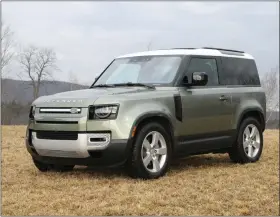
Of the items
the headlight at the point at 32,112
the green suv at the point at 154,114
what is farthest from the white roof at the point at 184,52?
the headlight at the point at 32,112

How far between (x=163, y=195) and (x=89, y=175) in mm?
1625

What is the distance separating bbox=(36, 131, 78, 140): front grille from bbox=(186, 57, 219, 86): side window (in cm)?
214

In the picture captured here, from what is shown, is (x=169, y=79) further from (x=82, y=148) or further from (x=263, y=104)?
(x=263, y=104)

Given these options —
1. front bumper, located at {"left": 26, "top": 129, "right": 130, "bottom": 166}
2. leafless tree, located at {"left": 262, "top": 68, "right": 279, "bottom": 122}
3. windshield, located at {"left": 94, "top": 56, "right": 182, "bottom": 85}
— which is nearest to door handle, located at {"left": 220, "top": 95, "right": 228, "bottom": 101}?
windshield, located at {"left": 94, "top": 56, "right": 182, "bottom": 85}

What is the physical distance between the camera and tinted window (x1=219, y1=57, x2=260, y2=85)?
27.2 ft

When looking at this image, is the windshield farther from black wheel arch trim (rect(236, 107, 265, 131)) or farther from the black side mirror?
black wheel arch trim (rect(236, 107, 265, 131))

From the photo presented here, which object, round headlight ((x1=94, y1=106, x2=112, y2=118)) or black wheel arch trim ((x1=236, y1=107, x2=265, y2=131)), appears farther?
black wheel arch trim ((x1=236, y1=107, x2=265, y2=131))

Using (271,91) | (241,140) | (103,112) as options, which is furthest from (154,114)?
(271,91)

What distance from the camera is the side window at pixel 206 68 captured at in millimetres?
7598

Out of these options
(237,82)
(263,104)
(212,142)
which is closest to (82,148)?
(212,142)

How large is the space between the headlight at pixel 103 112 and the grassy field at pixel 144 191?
84 cm

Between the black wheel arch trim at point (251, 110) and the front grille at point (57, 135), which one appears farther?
the black wheel arch trim at point (251, 110)

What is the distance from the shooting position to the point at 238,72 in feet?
28.2

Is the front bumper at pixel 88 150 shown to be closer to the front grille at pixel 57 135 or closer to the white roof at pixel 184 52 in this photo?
the front grille at pixel 57 135
